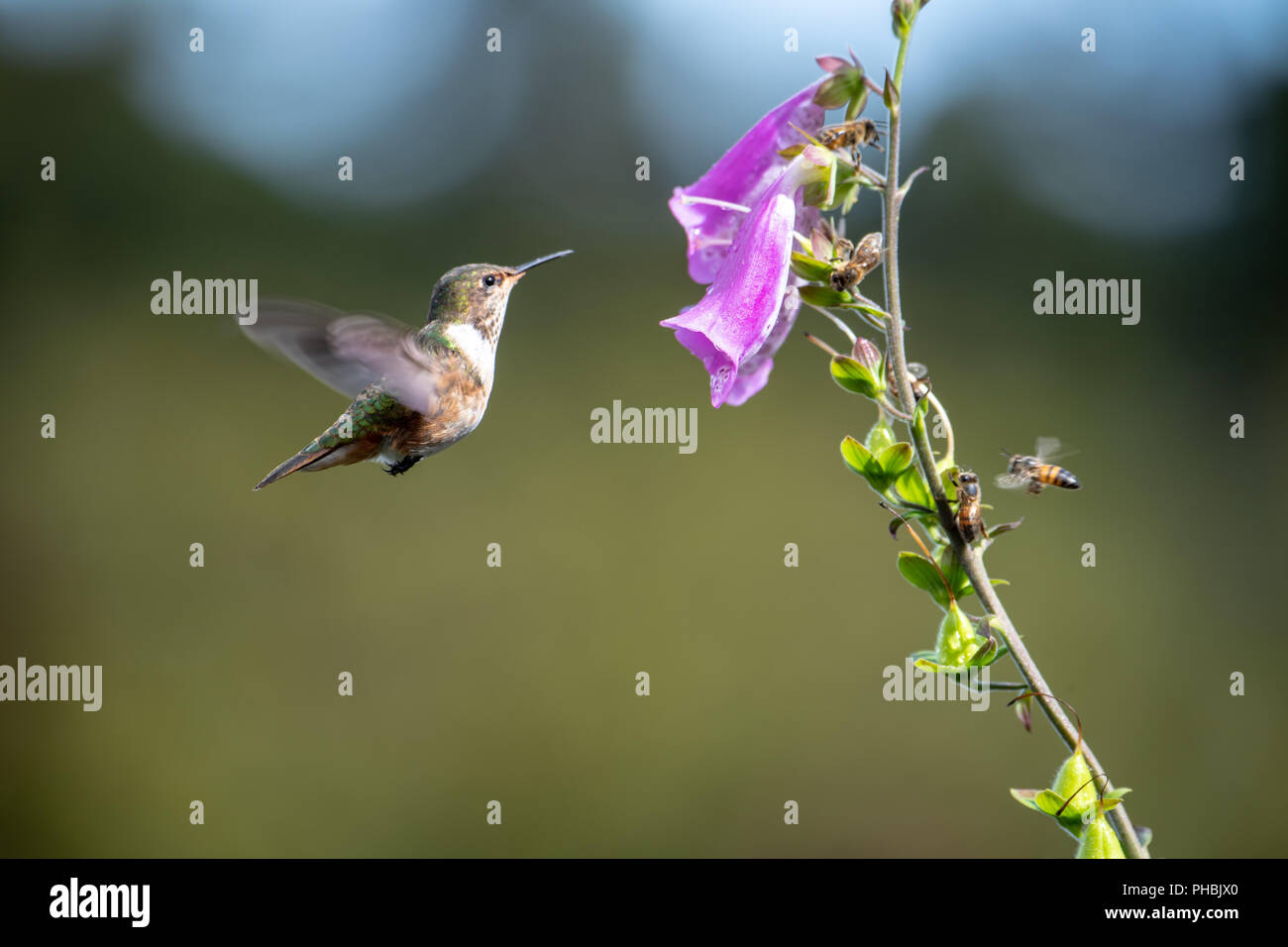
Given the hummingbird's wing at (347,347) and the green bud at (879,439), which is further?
the hummingbird's wing at (347,347)

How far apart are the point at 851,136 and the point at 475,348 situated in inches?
22.5

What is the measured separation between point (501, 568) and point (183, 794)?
6.97 ft

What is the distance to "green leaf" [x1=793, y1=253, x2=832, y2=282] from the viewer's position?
40.3 inches

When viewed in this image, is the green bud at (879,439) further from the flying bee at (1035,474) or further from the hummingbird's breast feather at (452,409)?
the hummingbird's breast feather at (452,409)

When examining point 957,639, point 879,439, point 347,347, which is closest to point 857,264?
point 879,439

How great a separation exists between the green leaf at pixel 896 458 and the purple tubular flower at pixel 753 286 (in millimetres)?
168

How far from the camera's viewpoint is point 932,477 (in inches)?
38.8

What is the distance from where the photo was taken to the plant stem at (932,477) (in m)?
0.94

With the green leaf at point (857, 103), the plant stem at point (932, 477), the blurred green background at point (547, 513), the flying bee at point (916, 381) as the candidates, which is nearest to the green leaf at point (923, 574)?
the plant stem at point (932, 477)

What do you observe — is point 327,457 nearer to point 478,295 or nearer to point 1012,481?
point 478,295

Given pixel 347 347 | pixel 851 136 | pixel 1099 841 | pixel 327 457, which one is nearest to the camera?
pixel 1099 841

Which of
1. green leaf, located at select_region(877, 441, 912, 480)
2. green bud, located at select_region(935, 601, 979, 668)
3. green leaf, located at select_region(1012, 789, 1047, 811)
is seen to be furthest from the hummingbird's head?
green leaf, located at select_region(1012, 789, 1047, 811)

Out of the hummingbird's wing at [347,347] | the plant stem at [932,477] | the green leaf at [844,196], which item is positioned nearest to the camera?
the plant stem at [932,477]
